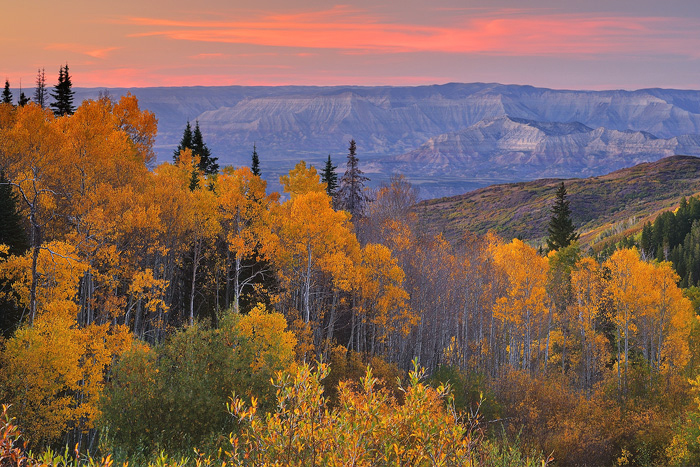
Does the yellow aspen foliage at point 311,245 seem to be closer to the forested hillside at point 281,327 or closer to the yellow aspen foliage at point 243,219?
the forested hillside at point 281,327

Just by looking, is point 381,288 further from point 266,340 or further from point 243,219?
point 266,340

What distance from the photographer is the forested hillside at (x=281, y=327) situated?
13234 mm

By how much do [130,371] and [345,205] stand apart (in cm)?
4889

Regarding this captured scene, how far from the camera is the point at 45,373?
3497 centimetres

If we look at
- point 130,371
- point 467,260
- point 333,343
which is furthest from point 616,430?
point 130,371

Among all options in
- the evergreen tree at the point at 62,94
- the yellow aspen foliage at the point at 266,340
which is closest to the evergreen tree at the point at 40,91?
the evergreen tree at the point at 62,94

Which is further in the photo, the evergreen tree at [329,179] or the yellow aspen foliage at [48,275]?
the evergreen tree at [329,179]

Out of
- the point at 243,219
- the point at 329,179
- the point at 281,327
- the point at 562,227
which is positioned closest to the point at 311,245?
the point at 243,219

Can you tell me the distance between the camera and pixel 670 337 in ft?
227

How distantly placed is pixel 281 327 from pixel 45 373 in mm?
14037

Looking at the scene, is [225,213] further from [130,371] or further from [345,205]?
[130,371]

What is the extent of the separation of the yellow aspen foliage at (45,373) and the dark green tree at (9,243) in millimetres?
4351

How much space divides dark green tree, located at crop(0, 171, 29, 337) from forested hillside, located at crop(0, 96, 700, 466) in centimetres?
22

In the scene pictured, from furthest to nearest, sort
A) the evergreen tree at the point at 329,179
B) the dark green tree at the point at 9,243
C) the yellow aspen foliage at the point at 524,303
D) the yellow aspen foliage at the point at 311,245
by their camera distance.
→ the evergreen tree at the point at 329,179 → the yellow aspen foliage at the point at 524,303 → the yellow aspen foliage at the point at 311,245 → the dark green tree at the point at 9,243
